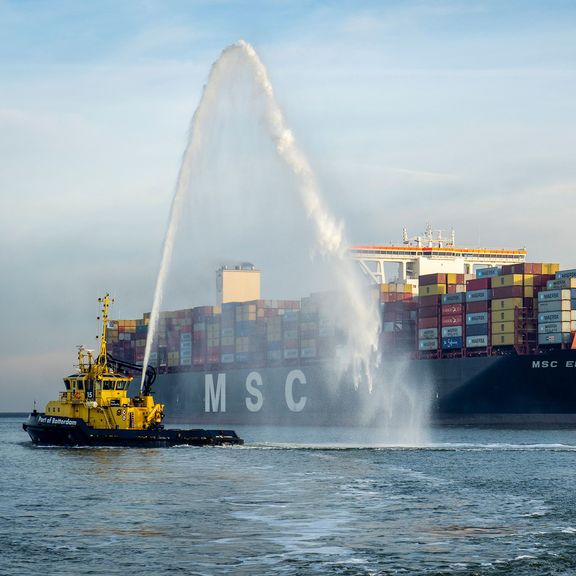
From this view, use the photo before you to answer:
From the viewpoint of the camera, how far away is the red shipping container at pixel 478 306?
2977 inches

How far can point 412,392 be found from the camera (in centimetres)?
8219

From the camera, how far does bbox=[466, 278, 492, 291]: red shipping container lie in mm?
76062

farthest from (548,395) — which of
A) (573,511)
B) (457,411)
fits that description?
(573,511)

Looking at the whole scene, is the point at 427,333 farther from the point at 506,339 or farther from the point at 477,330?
the point at 506,339

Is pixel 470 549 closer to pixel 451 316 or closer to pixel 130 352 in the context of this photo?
pixel 451 316

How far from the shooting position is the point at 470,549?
75.3 feet

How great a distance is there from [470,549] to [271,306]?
245 feet

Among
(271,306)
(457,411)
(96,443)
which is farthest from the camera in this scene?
(271,306)

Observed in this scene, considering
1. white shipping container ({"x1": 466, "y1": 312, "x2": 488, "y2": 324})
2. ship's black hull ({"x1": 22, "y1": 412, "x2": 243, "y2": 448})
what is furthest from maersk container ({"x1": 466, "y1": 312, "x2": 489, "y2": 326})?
ship's black hull ({"x1": 22, "y1": 412, "x2": 243, "y2": 448})

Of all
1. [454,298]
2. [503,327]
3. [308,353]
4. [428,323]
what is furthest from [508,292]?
[308,353]

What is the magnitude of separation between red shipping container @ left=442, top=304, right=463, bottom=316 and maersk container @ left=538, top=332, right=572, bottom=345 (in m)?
6.57

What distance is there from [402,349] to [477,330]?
748 cm

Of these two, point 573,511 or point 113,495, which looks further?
point 113,495

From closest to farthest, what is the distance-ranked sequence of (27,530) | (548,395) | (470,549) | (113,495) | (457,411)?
(470,549)
(27,530)
(113,495)
(548,395)
(457,411)
